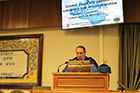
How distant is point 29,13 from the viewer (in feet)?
17.5

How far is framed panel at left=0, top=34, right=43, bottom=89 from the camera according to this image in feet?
16.7

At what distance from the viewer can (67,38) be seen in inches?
199

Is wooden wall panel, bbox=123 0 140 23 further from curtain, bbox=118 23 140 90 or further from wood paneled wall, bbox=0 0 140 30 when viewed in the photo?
wood paneled wall, bbox=0 0 140 30

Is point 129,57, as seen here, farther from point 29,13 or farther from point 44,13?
point 29,13

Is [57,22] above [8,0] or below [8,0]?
below

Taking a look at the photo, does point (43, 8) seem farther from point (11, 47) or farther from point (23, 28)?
point (11, 47)

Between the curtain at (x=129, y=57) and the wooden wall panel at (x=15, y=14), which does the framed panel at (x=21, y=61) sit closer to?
the wooden wall panel at (x=15, y=14)

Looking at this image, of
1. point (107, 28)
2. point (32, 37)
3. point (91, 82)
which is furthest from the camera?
point (32, 37)

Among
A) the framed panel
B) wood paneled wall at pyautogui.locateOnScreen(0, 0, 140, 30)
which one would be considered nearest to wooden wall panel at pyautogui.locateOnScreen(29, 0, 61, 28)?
wood paneled wall at pyautogui.locateOnScreen(0, 0, 140, 30)

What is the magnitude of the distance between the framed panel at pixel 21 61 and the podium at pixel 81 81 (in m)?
2.94

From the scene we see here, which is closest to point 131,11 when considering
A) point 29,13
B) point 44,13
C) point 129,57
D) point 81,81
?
point 129,57

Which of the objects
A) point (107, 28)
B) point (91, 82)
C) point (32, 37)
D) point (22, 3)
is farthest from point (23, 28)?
point (91, 82)

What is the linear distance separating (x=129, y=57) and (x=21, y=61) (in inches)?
114

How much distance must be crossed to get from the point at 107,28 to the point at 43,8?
1.87m
